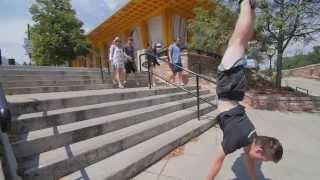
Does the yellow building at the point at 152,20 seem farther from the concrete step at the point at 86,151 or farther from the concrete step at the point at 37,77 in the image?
the concrete step at the point at 86,151

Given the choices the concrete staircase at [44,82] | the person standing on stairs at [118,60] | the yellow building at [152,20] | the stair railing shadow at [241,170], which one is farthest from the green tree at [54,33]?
the stair railing shadow at [241,170]

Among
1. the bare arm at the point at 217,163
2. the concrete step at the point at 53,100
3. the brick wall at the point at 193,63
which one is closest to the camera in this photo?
the bare arm at the point at 217,163

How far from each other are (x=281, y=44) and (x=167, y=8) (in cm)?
1048

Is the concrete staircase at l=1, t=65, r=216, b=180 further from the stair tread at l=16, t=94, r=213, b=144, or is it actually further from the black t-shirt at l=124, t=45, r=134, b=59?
the black t-shirt at l=124, t=45, r=134, b=59

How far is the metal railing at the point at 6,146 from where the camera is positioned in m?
2.49

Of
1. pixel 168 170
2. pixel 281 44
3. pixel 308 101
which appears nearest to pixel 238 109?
pixel 168 170

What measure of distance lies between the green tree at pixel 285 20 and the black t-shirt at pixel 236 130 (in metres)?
7.42

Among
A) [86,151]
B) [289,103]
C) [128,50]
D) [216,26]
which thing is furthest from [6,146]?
[216,26]

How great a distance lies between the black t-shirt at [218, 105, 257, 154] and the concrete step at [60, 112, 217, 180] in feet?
4.33

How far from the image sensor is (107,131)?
459 cm

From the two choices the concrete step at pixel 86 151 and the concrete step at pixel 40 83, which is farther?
the concrete step at pixel 40 83

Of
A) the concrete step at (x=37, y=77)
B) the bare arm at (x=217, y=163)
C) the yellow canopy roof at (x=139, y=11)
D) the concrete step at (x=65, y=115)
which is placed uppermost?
the yellow canopy roof at (x=139, y=11)

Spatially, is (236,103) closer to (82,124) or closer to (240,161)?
(240,161)

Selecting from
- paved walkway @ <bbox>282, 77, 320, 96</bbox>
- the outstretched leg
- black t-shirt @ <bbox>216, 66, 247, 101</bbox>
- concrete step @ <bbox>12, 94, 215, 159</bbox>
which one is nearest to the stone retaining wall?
concrete step @ <bbox>12, 94, 215, 159</bbox>
